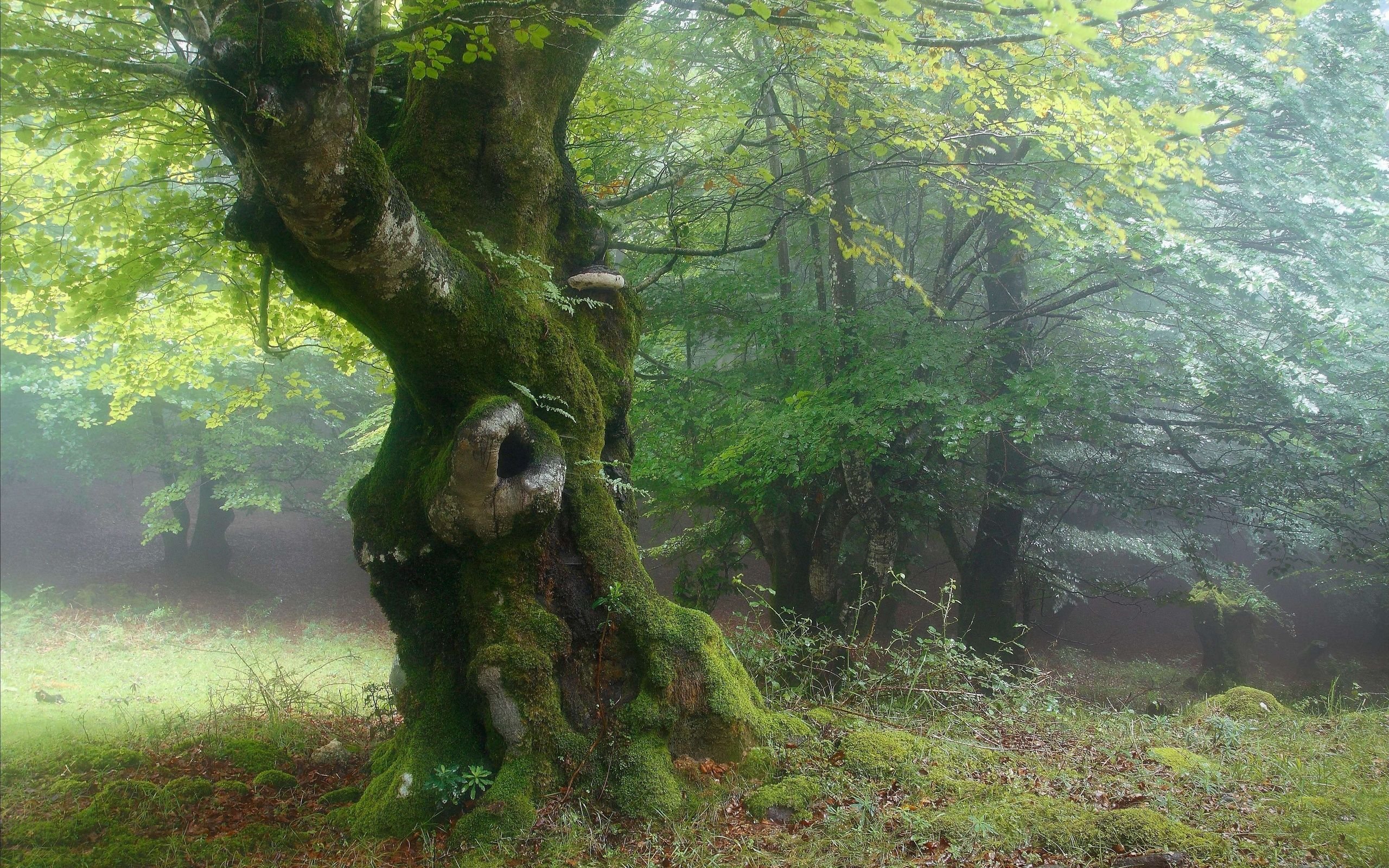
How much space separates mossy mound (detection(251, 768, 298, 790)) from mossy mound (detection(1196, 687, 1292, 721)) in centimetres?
741

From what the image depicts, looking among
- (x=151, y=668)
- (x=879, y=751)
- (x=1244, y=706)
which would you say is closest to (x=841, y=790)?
(x=879, y=751)

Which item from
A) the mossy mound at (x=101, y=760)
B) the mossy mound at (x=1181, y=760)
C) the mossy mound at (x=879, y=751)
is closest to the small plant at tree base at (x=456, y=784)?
the mossy mound at (x=879, y=751)

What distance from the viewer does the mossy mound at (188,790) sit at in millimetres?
4000

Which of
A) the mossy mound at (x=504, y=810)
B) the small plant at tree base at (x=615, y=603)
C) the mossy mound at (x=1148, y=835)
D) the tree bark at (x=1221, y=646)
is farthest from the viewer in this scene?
the tree bark at (x=1221, y=646)

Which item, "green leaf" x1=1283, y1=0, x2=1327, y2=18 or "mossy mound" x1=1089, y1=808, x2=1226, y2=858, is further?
"mossy mound" x1=1089, y1=808, x2=1226, y2=858

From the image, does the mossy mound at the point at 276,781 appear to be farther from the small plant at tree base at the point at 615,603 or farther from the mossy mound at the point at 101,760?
the small plant at tree base at the point at 615,603

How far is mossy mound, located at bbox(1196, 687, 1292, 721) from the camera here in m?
7.16

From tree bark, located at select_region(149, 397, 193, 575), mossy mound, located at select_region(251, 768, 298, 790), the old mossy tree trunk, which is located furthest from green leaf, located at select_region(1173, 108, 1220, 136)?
tree bark, located at select_region(149, 397, 193, 575)

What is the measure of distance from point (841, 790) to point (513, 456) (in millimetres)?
2402

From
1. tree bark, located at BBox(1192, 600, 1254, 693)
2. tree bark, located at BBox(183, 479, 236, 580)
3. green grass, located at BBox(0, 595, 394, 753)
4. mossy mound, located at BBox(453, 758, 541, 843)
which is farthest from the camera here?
tree bark, located at BBox(183, 479, 236, 580)

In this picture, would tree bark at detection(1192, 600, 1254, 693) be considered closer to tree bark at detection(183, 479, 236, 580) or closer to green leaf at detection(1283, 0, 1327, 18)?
green leaf at detection(1283, 0, 1327, 18)

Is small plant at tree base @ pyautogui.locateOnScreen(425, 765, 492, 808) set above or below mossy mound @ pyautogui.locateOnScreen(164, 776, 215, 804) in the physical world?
above

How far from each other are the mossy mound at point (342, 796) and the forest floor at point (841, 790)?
15 mm

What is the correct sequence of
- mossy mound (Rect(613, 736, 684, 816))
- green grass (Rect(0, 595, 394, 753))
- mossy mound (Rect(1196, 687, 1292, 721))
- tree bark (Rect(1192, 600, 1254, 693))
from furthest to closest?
tree bark (Rect(1192, 600, 1254, 693))
mossy mound (Rect(1196, 687, 1292, 721))
green grass (Rect(0, 595, 394, 753))
mossy mound (Rect(613, 736, 684, 816))
